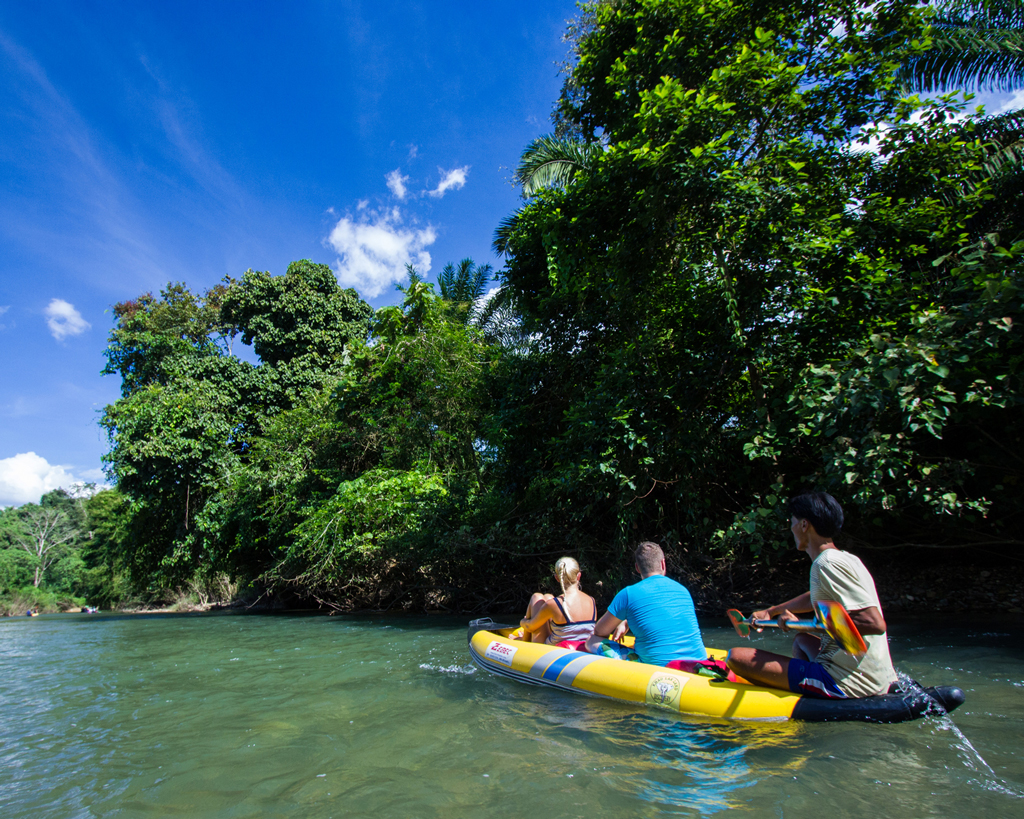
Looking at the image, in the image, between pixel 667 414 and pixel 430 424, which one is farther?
pixel 430 424

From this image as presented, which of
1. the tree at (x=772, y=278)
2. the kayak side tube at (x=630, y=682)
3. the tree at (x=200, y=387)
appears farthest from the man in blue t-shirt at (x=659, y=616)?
the tree at (x=200, y=387)

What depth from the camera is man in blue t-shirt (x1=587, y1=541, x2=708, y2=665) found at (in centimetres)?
416

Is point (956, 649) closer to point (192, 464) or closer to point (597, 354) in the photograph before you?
point (597, 354)

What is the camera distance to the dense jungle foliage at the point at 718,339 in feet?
20.2

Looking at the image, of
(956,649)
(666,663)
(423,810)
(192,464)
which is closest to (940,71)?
(956,649)

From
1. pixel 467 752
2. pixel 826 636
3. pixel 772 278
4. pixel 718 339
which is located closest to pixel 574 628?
pixel 467 752

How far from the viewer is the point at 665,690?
382 cm

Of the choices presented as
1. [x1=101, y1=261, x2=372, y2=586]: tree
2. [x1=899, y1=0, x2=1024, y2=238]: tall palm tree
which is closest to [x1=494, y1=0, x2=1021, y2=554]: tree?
[x1=899, y1=0, x2=1024, y2=238]: tall palm tree

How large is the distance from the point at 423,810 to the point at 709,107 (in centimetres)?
778

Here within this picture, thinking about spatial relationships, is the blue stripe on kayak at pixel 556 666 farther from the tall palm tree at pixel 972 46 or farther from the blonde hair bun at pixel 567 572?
the tall palm tree at pixel 972 46

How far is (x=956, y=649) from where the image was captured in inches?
223

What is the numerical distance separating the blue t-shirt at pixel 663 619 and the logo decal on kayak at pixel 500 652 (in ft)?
4.97

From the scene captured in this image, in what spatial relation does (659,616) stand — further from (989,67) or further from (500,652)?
(989,67)

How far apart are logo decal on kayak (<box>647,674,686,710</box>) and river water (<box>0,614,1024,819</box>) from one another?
121 mm
